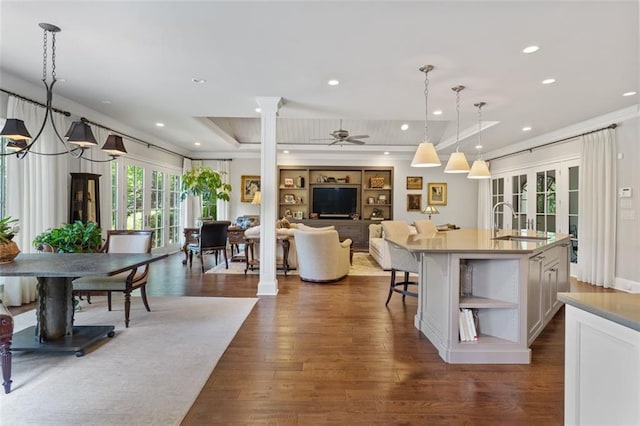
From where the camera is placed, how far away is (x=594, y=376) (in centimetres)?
125

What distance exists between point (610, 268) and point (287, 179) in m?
7.26

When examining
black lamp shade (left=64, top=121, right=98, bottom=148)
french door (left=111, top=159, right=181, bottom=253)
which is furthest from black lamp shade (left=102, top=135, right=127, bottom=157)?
french door (left=111, top=159, right=181, bottom=253)

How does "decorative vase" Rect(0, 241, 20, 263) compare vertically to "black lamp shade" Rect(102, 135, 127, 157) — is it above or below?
below

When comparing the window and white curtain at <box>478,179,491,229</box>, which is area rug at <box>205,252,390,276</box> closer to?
the window

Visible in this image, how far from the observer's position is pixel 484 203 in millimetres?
8914

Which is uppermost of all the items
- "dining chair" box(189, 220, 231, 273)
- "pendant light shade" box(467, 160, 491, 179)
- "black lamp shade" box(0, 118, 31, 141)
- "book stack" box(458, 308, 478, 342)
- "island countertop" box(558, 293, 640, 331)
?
"black lamp shade" box(0, 118, 31, 141)

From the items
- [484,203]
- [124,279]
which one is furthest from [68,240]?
[484,203]

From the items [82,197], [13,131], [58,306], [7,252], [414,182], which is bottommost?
A: [58,306]

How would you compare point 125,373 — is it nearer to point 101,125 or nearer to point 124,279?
point 124,279

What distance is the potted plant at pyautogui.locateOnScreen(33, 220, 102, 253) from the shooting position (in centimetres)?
341

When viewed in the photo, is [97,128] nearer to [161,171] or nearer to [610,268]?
[161,171]

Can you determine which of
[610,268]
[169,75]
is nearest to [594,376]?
[169,75]

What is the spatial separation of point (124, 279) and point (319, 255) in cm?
274

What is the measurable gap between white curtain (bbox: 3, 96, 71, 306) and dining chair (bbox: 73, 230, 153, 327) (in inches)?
36.2
